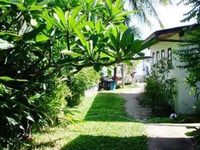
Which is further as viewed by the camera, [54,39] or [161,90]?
[161,90]

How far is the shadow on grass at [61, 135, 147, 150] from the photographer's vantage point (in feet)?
26.4

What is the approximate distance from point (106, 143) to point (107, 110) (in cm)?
757

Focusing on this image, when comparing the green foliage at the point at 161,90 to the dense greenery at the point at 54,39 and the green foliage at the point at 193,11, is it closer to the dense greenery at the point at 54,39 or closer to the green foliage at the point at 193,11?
the green foliage at the point at 193,11

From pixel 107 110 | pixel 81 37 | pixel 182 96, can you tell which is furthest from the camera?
pixel 107 110

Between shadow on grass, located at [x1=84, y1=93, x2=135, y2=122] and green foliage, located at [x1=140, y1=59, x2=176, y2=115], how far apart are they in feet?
4.64

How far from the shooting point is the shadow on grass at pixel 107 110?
13203mm

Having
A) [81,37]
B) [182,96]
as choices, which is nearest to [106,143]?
[81,37]

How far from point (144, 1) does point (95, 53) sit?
15.5 m

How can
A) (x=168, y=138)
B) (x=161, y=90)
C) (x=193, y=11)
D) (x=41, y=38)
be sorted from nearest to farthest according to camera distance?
(x=41, y=38), (x=193, y=11), (x=168, y=138), (x=161, y=90)

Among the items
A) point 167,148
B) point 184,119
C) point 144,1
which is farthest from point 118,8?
point 144,1

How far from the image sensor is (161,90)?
15.1m

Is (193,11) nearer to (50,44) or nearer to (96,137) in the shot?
(96,137)

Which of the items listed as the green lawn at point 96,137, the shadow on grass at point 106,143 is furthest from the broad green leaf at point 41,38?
the shadow on grass at point 106,143

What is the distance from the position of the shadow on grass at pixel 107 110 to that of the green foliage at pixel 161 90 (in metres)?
1.42
